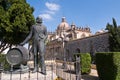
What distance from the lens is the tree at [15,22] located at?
69.8 ft

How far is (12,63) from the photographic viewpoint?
10.3 meters

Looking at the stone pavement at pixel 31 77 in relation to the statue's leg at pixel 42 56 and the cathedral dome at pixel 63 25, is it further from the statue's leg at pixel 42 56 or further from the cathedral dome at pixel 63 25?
the cathedral dome at pixel 63 25

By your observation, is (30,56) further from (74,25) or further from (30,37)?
(74,25)

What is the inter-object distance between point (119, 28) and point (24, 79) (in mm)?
13680

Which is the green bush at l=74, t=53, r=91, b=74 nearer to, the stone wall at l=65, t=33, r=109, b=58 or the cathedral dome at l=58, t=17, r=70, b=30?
the stone wall at l=65, t=33, r=109, b=58

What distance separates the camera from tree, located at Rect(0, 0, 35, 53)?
838 inches

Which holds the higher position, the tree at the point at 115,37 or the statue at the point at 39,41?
the tree at the point at 115,37

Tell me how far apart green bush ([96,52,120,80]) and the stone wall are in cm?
1442

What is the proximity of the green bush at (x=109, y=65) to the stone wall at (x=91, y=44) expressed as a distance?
14422 millimetres

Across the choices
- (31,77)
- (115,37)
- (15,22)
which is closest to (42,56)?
(31,77)

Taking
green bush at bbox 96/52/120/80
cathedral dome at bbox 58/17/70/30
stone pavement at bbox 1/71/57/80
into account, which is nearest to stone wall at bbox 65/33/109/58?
green bush at bbox 96/52/120/80

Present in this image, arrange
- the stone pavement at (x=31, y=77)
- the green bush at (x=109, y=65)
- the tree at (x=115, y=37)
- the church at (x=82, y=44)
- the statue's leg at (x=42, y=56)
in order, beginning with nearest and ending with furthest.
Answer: the stone pavement at (x=31, y=77)
the statue's leg at (x=42, y=56)
the green bush at (x=109, y=65)
the tree at (x=115, y=37)
the church at (x=82, y=44)

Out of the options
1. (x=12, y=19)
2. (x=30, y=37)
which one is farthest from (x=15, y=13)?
(x=30, y=37)

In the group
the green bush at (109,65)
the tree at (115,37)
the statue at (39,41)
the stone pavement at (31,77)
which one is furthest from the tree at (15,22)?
the stone pavement at (31,77)
